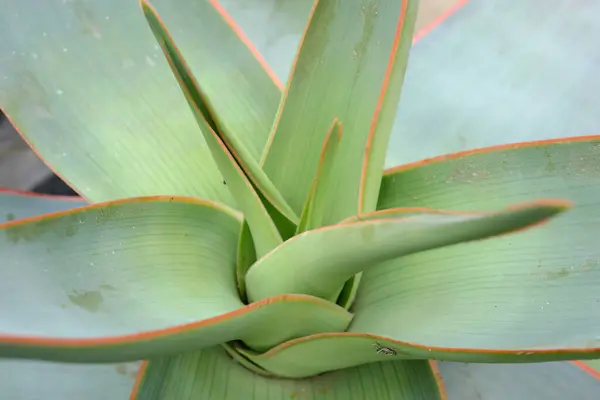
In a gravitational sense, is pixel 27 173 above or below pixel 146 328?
below

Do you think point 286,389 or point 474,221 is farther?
point 286,389

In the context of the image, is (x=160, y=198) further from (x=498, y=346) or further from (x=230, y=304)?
(x=498, y=346)

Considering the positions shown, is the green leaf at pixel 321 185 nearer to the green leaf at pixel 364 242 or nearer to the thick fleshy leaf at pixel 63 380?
the green leaf at pixel 364 242

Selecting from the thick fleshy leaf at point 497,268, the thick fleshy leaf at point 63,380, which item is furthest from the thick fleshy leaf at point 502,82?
the thick fleshy leaf at point 63,380

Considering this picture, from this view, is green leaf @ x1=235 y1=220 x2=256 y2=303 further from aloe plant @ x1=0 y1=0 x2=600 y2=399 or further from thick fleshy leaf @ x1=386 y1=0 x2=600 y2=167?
thick fleshy leaf @ x1=386 y1=0 x2=600 y2=167

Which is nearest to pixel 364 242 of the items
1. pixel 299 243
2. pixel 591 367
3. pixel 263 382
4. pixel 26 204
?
pixel 299 243

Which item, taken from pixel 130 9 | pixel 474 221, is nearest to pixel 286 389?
pixel 474 221
